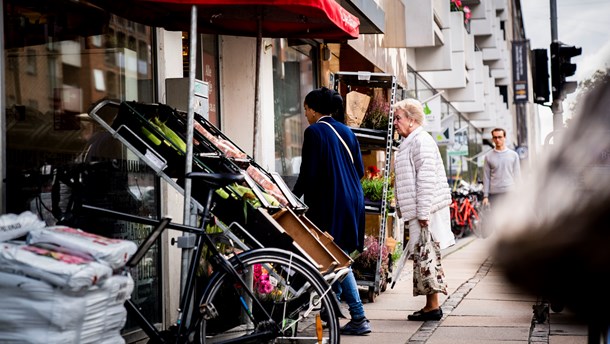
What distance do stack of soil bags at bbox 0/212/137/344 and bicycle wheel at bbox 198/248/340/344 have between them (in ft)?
3.25

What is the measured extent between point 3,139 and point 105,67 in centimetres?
140

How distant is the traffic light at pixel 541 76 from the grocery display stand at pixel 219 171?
420 inches

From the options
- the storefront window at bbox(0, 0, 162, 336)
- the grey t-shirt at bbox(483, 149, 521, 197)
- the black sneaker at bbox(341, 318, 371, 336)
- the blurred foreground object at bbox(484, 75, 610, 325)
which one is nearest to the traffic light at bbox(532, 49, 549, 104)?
the grey t-shirt at bbox(483, 149, 521, 197)

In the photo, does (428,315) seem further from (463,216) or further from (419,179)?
(463,216)

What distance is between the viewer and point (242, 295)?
5074 millimetres

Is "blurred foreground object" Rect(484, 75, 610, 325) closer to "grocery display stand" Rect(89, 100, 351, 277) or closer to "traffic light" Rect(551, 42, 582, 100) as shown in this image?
"grocery display stand" Rect(89, 100, 351, 277)

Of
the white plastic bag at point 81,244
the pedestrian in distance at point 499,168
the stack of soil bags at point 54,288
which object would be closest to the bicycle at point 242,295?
the white plastic bag at point 81,244

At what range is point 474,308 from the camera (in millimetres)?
8883

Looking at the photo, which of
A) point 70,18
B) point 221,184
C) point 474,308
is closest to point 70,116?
point 70,18

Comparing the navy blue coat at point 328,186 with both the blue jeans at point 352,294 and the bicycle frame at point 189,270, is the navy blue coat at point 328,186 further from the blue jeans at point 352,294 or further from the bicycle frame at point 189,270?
the bicycle frame at point 189,270

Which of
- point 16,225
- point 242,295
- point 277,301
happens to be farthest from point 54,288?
point 277,301

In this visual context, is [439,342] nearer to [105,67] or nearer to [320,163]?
[320,163]

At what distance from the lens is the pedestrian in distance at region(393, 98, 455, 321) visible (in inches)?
309

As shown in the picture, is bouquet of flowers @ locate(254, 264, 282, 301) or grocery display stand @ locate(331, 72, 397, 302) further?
grocery display stand @ locate(331, 72, 397, 302)
